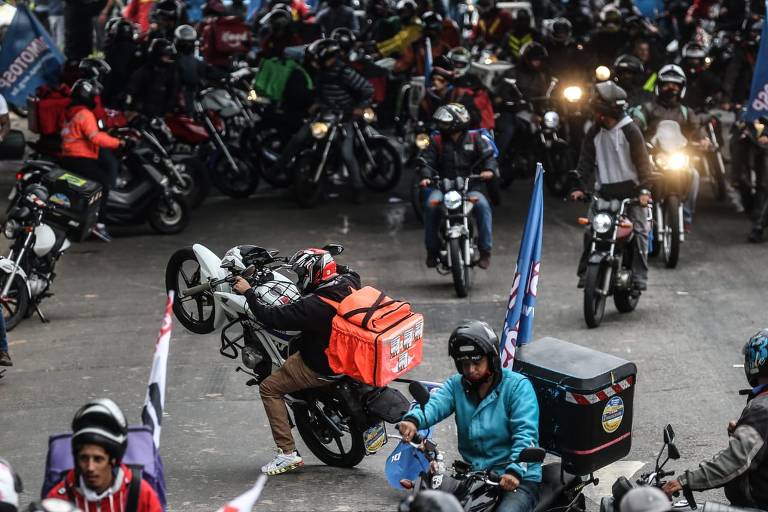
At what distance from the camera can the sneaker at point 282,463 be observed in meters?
8.88

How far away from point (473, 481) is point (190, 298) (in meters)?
3.38

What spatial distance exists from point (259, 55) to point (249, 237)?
590cm

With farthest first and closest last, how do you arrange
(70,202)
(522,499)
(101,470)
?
(70,202), (522,499), (101,470)

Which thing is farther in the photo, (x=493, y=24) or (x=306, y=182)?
(x=493, y=24)

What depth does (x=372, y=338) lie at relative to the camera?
8.22 m

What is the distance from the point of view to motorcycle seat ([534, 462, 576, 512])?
23.7ft

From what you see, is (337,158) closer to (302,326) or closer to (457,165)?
(457,165)

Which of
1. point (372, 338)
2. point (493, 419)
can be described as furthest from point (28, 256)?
point (493, 419)

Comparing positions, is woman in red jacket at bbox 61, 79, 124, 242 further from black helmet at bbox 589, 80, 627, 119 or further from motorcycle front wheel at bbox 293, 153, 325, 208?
black helmet at bbox 589, 80, 627, 119

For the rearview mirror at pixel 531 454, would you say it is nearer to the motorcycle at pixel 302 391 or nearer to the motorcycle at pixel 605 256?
the motorcycle at pixel 302 391

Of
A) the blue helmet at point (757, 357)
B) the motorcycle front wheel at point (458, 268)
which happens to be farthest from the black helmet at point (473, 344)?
the motorcycle front wheel at point (458, 268)

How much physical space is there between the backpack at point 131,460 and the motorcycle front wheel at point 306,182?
435 inches

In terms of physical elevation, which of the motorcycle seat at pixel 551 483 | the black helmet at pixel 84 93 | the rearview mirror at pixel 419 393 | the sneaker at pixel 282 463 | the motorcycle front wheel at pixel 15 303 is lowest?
the motorcycle front wheel at pixel 15 303

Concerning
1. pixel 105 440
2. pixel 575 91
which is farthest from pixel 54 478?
pixel 575 91
